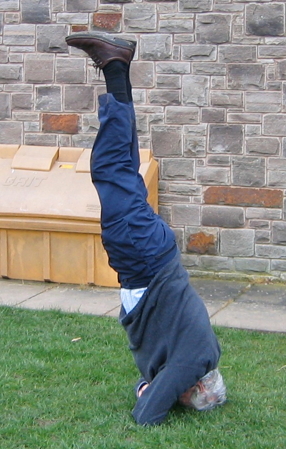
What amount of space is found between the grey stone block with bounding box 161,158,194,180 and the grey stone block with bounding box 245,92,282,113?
2.57 ft

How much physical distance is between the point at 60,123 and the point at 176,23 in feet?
5.02

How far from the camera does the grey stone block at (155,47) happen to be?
24.8ft

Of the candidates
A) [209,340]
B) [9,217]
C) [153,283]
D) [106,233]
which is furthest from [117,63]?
[9,217]

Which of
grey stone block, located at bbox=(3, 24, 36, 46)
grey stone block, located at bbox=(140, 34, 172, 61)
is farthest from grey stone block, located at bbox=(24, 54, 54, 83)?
grey stone block, located at bbox=(140, 34, 172, 61)

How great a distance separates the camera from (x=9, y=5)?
789cm

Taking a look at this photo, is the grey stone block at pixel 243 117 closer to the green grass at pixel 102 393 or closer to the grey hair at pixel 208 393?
the green grass at pixel 102 393

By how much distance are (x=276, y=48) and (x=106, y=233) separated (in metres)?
4.00

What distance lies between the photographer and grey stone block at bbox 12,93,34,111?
26.2 feet

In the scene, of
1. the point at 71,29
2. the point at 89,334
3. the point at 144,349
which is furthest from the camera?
the point at 71,29

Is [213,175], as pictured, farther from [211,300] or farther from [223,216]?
[211,300]

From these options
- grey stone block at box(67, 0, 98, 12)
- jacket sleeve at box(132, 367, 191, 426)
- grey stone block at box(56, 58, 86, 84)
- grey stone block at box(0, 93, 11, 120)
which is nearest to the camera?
jacket sleeve at box(132, 367, 191, 426)

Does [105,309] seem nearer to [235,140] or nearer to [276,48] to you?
Result: [235,140]

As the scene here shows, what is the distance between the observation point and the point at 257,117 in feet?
24.3

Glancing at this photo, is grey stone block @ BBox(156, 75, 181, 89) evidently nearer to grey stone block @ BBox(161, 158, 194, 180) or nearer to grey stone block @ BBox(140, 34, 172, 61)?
grey stone block @ BBox(140, 34, 172, 61)
